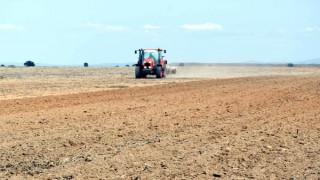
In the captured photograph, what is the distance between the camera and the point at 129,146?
934 centimetres

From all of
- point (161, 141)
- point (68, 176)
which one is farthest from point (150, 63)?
point (68, 176)

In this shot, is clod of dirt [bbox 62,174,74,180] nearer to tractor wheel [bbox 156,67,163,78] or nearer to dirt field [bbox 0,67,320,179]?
dirt field [bbox 0,67,320,179]

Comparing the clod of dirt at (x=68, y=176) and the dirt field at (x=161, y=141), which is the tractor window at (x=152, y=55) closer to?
the dirt field at (x=161, y=141)

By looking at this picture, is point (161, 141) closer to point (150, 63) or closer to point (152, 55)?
point (150, 63)

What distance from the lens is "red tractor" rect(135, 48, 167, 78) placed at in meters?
41.2

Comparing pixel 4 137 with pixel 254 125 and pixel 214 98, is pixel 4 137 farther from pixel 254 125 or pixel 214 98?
pixel 214 98

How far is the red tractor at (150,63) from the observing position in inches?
1623

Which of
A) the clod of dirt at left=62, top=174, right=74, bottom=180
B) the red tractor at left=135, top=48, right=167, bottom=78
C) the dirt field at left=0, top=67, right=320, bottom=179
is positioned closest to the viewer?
the clod of dirt at left=62, top=174, right=74, bottom=180

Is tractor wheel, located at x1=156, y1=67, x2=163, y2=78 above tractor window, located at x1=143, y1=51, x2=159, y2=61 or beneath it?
beneath

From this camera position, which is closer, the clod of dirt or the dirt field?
the clod of dirt

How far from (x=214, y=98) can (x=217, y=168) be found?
11000 millimetres

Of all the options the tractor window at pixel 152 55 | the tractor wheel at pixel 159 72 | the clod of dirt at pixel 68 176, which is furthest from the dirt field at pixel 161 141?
the tractor window at pixel 152 55

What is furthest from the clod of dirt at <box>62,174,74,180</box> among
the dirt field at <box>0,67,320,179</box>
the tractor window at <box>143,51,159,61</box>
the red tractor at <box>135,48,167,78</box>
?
the tractor window at <box>143,51,159,61</box>

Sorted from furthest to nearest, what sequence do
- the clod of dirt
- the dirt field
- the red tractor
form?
the red tractor → the dirt field → the clod of dirt
